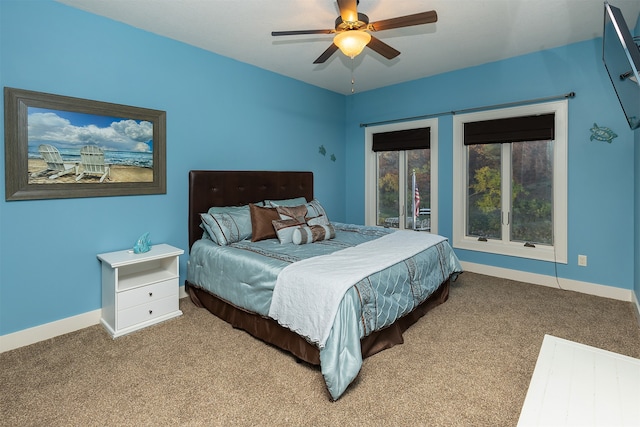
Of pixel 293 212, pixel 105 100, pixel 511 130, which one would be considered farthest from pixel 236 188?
pixel 511 130

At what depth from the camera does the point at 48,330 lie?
2.56 m

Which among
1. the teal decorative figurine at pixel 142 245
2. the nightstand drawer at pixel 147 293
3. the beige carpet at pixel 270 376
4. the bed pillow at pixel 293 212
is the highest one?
the bed pillow at pixel 293 212

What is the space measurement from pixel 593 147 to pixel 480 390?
284 cm

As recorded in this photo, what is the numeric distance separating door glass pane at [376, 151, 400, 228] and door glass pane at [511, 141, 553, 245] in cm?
153

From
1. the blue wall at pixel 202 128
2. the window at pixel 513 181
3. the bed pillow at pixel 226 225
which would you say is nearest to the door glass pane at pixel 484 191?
the window at pixel 513 181

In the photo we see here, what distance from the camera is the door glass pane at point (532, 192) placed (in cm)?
372

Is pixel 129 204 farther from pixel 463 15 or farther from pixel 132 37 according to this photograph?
pixel 463 15

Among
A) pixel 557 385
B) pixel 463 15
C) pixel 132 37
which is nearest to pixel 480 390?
pixel 557 385

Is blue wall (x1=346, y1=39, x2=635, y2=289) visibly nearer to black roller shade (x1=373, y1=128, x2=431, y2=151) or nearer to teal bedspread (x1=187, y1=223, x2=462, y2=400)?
black roller shade (x1=373, y1=128, x2=431, y2=151)

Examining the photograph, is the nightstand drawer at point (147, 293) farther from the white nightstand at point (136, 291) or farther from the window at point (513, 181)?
the window at point (513, 181)

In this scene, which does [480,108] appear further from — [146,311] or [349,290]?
[146,311]

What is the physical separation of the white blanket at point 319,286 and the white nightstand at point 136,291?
1152 mm

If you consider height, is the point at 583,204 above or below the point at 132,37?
below

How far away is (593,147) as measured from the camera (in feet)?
10.9
